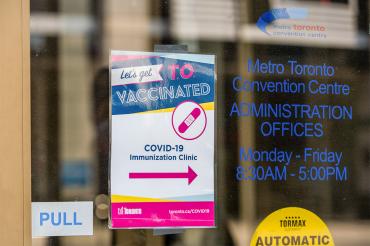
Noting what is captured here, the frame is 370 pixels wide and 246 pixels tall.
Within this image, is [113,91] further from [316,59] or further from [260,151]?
[316,59]

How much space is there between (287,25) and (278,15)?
0.24 ft

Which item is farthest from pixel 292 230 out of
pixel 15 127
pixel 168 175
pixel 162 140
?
pixel 15 127

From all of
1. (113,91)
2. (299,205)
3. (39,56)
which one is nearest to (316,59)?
(299,205)

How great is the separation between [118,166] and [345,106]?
1.26 metres

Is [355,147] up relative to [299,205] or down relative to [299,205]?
up

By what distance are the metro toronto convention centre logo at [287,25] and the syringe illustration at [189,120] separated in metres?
0.57

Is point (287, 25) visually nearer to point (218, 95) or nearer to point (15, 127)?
point (218, 95)

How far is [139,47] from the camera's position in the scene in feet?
8.90

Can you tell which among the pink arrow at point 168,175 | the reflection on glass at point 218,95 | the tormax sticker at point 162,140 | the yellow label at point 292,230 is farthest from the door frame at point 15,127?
the yellow label at point 292,230

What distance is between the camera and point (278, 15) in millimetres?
2842

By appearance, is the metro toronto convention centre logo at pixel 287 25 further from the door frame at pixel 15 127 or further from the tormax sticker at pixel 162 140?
the door frame at pixel 15 127

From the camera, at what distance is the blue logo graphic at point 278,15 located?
2824 millimetres

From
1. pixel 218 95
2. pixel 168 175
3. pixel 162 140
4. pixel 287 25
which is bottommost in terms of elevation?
pixel 168 175

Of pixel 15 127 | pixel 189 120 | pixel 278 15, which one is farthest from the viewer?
pixel 278 15
